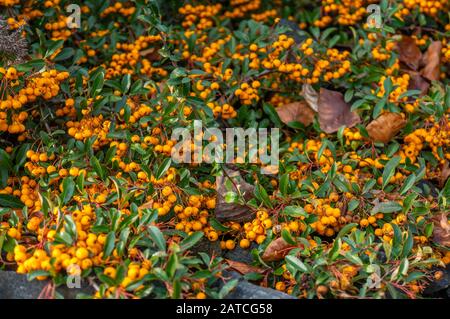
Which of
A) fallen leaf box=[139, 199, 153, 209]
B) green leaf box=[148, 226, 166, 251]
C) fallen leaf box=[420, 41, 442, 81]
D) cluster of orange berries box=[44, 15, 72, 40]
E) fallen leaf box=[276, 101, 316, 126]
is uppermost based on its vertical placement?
cluster of orange berries box=[44, 15, 72, 40]

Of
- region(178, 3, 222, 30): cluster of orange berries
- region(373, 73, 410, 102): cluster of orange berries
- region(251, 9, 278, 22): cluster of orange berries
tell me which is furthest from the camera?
region(251, 9, 278, 22): cluster of orange berries

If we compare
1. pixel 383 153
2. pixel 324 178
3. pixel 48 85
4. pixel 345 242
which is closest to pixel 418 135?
pixel 383 153

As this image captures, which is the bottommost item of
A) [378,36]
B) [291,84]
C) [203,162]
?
[203,162]

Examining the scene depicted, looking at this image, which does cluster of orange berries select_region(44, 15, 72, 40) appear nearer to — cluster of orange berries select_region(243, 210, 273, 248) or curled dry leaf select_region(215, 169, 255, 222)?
curled dry leaf select_region(215, 169, 255, 222)

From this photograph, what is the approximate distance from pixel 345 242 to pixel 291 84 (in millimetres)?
1511

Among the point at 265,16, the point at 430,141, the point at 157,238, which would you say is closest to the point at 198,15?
the point at 265,16

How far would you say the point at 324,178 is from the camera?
3.09 m

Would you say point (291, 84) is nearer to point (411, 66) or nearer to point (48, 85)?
point (411, 66)

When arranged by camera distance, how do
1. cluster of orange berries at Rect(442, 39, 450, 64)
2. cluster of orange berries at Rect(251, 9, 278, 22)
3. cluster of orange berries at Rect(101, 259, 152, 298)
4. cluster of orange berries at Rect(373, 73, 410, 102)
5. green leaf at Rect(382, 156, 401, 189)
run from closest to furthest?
cluster of orange berries at Rect(101, 259, 152, 298) < green leaf at Rect(382, 156, 401, 189) < cluster of orange berries at Rect(373, 73, 410, 102) < cluster of orange berries at Rect(442, 39, 450, 64) < cluster of orange berries at Rect(251, 9, 278, 22)

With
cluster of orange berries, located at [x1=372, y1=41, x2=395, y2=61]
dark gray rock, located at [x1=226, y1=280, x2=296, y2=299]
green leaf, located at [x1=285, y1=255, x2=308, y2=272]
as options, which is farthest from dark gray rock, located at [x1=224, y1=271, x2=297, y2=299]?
cluster of orange berries, located at [x1=372, y1=41, x2=395, y2=61]

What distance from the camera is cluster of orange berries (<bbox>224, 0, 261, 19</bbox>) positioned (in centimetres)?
443

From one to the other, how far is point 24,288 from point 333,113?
2082 millimetres

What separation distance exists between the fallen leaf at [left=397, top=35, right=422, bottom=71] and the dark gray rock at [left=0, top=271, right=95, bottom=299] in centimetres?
276

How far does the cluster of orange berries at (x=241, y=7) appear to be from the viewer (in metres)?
4.43
